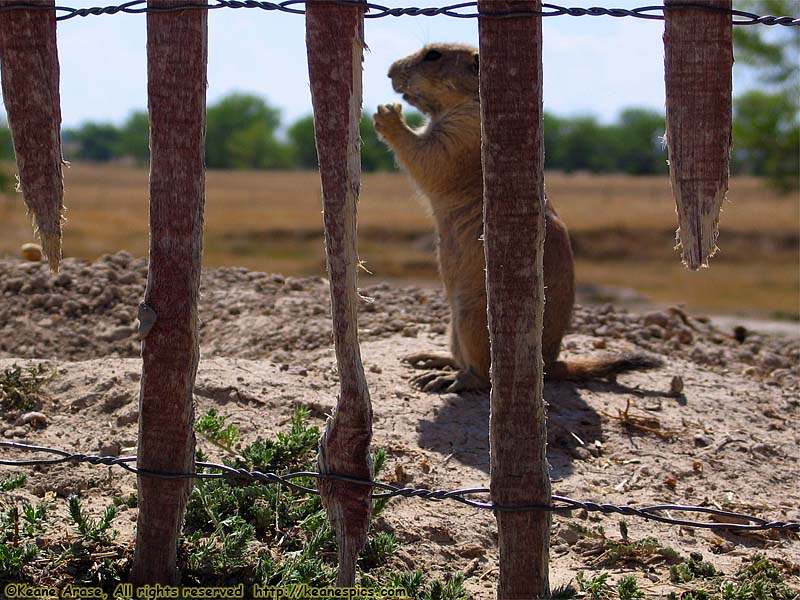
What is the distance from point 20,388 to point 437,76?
3.05 meters

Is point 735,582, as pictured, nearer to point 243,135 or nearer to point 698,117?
point 698,117

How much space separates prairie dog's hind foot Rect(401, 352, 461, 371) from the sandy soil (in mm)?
107

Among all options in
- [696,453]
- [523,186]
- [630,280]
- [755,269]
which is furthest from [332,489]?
[755,269]

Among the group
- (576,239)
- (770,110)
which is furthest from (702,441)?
(576,239)

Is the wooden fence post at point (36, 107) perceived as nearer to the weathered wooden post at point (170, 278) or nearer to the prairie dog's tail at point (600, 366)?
the weathered wooden post at point (170, 278)

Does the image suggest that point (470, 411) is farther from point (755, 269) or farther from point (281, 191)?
point (281, 191)

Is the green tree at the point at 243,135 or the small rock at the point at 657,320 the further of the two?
the green tree at the point at 243,135

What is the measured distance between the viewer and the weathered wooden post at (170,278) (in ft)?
9.14

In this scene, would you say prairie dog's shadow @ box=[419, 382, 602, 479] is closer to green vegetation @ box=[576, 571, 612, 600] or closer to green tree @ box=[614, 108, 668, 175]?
green vegetation @ box=[576, 571, 612, 600]

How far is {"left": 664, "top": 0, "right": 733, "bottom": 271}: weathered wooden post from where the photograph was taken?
2445 mm

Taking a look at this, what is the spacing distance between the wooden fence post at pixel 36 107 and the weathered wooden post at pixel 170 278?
369mm

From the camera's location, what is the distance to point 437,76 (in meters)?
5.93

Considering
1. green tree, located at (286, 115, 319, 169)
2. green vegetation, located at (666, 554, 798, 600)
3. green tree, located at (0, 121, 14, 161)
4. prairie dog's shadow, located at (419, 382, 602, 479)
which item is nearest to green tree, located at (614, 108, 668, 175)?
green tree, located at (286, 115, 319, 169)

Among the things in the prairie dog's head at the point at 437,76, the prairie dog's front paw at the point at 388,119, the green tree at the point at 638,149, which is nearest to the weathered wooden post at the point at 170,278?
the prairie dog's front paw at the point at 388,119
